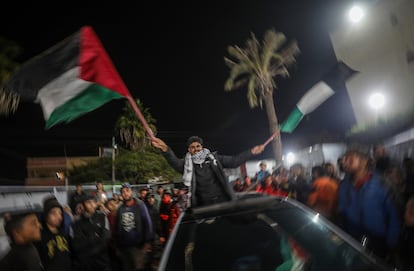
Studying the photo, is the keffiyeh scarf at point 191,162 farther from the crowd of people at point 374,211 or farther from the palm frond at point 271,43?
the palm frond at point 271,43

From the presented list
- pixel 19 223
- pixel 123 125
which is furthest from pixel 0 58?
pixel 123 125

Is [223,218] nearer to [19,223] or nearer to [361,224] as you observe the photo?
[361,224]

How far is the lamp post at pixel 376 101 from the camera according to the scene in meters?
21.9

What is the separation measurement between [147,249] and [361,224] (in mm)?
3416

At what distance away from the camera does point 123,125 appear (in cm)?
4447

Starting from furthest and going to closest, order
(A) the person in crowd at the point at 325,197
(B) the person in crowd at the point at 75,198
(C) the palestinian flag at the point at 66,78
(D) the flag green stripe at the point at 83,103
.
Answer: (B) the person in crowd at the point at 75,198, (A) the person in crowd at the point at 325,197, (D) the flag green stripe at the point at 83,103, (C) the palestinian flag at the point at 66,78

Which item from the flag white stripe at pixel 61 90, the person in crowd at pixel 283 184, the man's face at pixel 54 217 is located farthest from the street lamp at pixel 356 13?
the man's face at pixel 54 217

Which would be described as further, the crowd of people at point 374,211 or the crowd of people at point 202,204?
the crowd of people at point 202,204

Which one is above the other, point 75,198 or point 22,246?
point 75,198

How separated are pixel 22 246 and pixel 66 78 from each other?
220 centimetres

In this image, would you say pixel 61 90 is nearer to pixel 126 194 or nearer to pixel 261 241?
pixel 126 194

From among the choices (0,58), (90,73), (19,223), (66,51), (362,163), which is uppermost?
(0,58)

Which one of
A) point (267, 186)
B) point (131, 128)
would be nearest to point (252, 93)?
point (267, 186)

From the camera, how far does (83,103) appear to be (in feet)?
17.0
